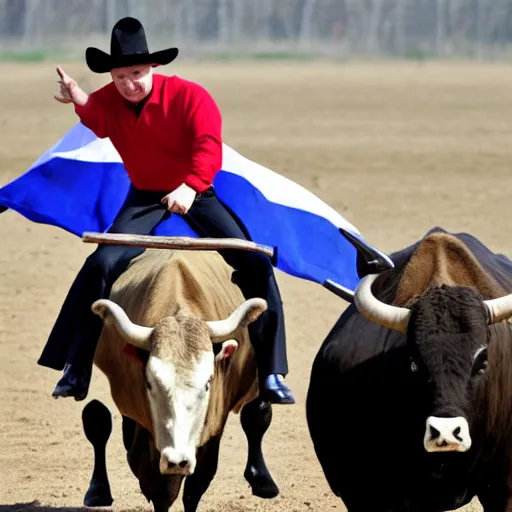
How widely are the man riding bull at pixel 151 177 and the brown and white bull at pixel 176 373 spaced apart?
0.17 meters

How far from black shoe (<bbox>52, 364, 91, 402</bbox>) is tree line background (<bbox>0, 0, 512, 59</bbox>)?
158 feet

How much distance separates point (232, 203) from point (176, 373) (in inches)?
98.8

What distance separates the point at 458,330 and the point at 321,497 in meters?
2.86

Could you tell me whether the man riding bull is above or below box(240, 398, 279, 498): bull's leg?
above

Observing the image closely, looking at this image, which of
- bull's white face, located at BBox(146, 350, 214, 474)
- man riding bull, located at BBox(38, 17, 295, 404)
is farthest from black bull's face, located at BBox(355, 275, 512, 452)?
man riding bull, located at BBox(38, 17, 295, 404)

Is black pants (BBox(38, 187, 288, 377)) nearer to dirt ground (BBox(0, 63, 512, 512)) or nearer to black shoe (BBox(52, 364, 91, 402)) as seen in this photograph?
black shoe (BBox(52, 364, 91, 402))

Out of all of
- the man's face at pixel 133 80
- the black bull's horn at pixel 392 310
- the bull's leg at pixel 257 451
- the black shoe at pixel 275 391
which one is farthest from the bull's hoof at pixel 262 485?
the man's face at pixel 133 80

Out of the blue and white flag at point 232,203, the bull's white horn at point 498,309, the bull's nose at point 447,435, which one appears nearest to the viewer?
the bull's nose at point 447,435

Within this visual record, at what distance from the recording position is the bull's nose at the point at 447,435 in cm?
702

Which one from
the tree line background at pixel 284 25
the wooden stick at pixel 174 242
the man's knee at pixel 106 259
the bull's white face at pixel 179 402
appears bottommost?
the tree line background at pixel 284 25

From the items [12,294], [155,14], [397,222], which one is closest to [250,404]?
[12,294]

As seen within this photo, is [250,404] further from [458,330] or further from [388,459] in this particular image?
[458,330]

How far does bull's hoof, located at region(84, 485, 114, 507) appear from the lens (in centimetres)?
956

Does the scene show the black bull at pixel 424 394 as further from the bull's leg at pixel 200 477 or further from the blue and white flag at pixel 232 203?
the blue and white flag at pixel 232 203
